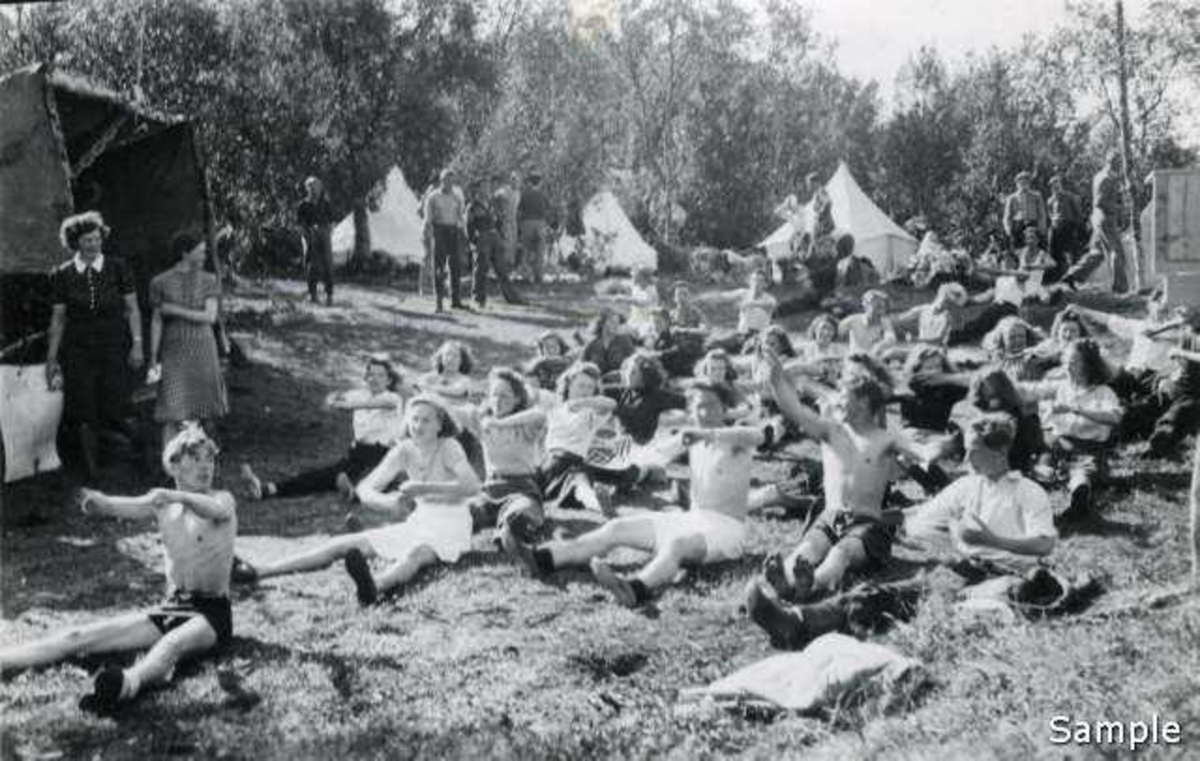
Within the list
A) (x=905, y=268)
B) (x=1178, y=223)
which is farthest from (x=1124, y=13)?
(x=905, y=268)

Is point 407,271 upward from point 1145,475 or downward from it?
upward

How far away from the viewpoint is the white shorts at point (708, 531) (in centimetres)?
492

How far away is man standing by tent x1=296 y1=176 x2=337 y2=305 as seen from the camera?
909 centimetres

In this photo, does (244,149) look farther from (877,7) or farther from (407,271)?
(877,7)

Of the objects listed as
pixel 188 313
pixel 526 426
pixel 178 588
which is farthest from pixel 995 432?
pixel 188 313

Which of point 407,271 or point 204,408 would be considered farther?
point 407,271

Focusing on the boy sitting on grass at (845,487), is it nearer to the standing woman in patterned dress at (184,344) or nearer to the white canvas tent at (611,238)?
the standing woman in patterned dress at (184,344)

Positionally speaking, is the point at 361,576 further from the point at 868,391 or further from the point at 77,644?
the point at 868,391

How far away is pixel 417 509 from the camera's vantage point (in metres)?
5.25

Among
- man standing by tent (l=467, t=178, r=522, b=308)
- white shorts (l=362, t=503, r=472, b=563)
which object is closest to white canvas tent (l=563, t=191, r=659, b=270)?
man standing by tent (l=467, t=178, r=522, b=308)

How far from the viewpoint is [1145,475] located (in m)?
6.07

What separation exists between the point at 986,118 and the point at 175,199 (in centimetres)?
1303

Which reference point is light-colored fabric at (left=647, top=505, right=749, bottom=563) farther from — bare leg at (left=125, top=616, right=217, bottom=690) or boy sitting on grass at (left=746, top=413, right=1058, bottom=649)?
bare leg at (left=125, top=616, right=217, bottom=690)

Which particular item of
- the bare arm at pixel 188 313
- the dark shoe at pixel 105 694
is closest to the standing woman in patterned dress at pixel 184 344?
the bare arm at pixel 188 313
